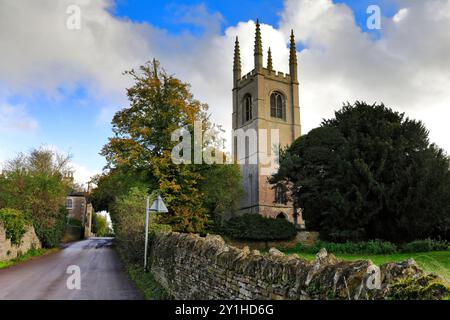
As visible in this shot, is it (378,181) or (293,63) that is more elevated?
(293,63)

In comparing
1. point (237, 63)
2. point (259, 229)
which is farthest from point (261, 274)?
point (237, 63)

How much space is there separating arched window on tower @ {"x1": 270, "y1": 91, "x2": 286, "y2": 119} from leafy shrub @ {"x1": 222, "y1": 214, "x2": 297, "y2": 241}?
27356 mm

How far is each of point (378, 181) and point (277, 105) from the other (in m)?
33.7

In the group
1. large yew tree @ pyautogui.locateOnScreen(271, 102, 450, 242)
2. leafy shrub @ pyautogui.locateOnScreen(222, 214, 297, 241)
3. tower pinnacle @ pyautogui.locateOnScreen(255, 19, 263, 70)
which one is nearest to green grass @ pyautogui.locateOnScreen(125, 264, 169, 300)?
large yew tree @ pyautogui.locateOnScreen(271, 102, 450, 242)

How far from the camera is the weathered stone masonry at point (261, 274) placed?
4.18m

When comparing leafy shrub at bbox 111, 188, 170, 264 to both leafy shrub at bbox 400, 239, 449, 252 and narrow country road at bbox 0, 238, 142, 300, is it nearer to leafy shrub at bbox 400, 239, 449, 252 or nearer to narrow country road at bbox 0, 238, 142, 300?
narrow country road at bbox 0, 238, 142, 300

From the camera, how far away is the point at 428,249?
1958 cm

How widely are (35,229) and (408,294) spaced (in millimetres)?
29209

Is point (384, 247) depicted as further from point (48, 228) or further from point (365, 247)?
point (48, 228)

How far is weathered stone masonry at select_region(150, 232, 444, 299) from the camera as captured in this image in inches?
165

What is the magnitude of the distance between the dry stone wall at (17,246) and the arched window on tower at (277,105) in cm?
3615

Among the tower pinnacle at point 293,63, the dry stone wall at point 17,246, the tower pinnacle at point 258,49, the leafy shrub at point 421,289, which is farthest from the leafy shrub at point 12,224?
the tower pinnacle at point 293,63

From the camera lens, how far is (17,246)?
22672mm

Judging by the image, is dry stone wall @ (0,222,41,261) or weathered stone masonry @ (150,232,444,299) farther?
dry stone wall @ (0,222,41,261)
